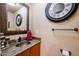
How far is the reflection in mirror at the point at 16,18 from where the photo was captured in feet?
3.59

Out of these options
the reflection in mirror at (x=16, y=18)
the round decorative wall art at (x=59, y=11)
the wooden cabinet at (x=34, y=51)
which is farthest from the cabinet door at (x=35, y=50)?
the round decorative wall art at (x=59, y=11)

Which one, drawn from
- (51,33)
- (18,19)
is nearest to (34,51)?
(51,33)

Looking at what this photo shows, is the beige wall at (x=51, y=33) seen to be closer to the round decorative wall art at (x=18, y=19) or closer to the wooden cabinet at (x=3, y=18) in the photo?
the round decorative wall art at (x=18, y=19)

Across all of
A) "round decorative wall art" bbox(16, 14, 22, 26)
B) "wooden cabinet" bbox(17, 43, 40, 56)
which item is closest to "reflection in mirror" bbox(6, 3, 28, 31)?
"round decorative wall art" bbox(16, 14, 22, 26)

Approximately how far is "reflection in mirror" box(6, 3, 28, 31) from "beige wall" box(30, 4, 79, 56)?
94 millimetres

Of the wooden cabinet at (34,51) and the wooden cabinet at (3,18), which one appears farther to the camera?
the wooden cabinet at (3,18)

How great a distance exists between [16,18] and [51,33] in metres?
0.43

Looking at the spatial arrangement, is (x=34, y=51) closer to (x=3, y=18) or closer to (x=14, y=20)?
(x=14, y=20)

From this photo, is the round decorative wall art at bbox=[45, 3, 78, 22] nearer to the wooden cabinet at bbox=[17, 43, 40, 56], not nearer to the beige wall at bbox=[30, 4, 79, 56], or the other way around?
the beige wall at bbox=[30, 4, 79, 56]

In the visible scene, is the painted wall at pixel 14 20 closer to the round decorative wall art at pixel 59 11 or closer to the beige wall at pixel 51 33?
the beige wall at pixel 51 33

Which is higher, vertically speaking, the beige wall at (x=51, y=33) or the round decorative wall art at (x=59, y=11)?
the round decorative wall art at (x=59, y=11)

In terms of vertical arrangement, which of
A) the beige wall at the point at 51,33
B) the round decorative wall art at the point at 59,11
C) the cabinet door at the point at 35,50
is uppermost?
the round decorative wall art at the point at 59,11

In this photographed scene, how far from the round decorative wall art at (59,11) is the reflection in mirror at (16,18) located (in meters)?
0.27

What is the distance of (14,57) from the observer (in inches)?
29.8
